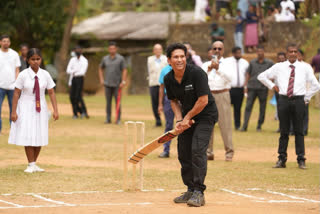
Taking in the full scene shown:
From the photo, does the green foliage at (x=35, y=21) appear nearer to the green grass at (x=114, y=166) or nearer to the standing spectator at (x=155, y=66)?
the standing spectator at (x=155, y=66)

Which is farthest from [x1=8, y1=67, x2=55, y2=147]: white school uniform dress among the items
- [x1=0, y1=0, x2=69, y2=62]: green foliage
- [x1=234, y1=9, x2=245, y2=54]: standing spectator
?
[x1=0, y1=0, x2=69, y2=62]: green foliage

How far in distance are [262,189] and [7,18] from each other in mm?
29459

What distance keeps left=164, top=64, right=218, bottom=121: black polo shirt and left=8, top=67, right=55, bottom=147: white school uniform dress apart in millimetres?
2988

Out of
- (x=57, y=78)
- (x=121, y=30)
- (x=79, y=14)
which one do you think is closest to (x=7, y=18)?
(x=57, y=78)

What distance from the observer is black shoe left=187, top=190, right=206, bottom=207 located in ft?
28.4

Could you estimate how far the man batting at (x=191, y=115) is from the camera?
8.76 metres

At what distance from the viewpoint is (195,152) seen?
29.0 ft

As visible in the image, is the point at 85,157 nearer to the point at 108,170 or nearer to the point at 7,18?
the point at 108,170

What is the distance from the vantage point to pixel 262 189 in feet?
33.9

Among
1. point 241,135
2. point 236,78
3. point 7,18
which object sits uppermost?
point 7,18

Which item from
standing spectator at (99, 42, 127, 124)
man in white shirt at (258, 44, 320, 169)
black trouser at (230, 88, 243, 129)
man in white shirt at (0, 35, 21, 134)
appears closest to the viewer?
man in white shirt at (258, 44, 320, 169)

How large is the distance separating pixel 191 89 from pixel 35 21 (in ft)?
103

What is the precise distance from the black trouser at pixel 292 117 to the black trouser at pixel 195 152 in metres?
3.45

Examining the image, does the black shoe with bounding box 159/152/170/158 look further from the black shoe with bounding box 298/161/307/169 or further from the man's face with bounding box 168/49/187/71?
the man's face with bounding box 168/49/187/71
